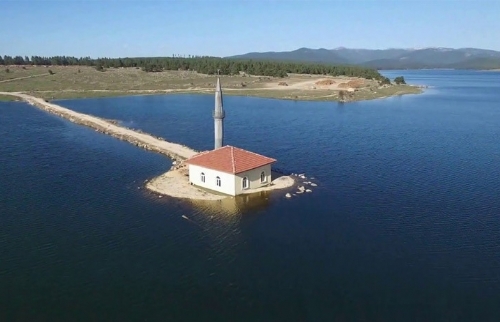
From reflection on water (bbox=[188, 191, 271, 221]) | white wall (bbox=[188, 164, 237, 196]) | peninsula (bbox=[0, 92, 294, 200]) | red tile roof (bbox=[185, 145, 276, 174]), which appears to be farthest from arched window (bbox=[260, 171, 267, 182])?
white wall (bbox=[188, 164, 237, 196])

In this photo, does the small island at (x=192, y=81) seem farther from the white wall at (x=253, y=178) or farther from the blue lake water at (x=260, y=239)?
the white wall at (x=253, y=178)

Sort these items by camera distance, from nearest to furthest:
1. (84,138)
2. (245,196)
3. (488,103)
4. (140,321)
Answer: (140,321), (245,196), (84,138), (488,103)

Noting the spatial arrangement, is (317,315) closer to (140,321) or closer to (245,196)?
(140,321)

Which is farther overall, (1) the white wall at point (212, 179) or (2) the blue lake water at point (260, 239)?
(1) the white wall at point (212, 179)

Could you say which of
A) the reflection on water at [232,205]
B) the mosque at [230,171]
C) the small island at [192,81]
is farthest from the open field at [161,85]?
the reflection on water at [232,205]

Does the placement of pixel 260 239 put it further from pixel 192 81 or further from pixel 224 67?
pixel 224 67

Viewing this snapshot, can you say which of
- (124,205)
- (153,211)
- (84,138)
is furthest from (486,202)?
(84,138)
